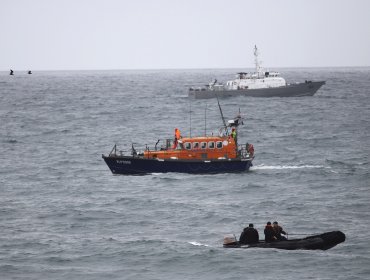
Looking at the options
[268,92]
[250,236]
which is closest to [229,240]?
[250,236]

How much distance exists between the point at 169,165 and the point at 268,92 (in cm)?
8704

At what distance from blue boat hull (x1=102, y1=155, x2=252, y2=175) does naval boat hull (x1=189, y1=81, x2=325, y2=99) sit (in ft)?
277

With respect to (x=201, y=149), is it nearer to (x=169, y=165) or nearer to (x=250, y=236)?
(x=169, y=165)

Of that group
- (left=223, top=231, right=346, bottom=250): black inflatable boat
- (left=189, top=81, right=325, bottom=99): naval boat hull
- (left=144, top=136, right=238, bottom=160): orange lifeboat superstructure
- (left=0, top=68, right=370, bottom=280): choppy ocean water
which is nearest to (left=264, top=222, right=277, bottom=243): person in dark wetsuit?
(left=223, top=231, right=346, bottom=250): black inflatable boat

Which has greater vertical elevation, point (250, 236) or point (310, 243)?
point (250, 236)

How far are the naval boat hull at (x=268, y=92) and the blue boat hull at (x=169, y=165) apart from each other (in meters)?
84.3

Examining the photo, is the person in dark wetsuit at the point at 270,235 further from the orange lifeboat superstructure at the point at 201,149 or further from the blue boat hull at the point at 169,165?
the orange lifeboat superstructure at the point at 201,149

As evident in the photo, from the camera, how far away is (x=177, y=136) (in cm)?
5228

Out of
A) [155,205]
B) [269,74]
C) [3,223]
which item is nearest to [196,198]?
[155,205]

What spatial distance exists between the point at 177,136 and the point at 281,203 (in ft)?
35.7

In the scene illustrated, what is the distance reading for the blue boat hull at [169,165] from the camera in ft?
170

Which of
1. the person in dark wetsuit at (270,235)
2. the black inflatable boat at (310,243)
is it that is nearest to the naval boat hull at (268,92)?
the black inflatable boat at (310,243)

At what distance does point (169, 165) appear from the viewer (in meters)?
51.9

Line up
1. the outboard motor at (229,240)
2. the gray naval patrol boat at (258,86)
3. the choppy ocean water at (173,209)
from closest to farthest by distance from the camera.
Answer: the choppy ocean water at (173,209) → the outboard motor at (229,240) → the gray naval patrol boat at (258,86)
